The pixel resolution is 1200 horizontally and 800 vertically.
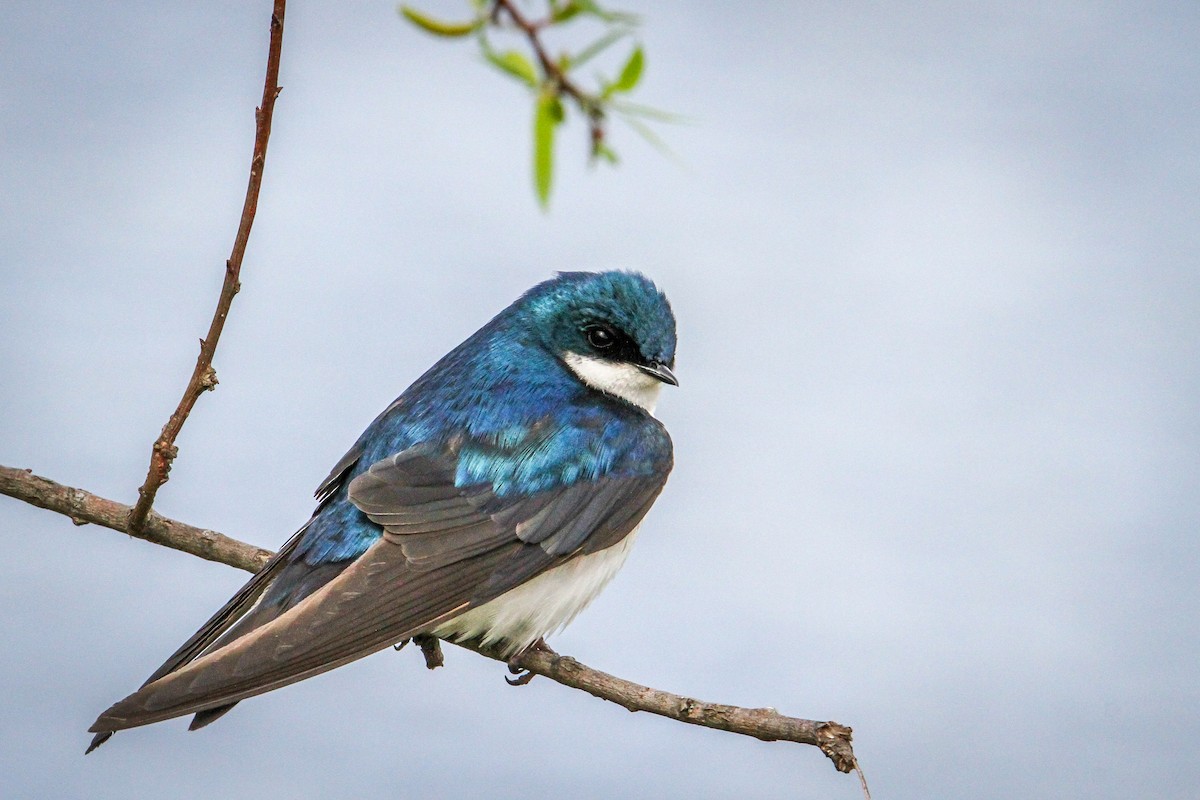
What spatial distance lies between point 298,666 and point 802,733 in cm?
51

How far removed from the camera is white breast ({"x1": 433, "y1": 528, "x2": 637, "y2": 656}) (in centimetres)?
161

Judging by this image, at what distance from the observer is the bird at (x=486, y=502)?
1.40 metres

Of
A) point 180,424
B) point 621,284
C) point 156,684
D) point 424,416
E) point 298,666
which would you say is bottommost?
point 156,684

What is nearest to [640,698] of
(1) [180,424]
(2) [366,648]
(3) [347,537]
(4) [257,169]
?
(2) [366,648]

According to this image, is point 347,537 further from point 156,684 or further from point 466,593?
point 156,684

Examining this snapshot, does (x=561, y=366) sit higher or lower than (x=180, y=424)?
higher

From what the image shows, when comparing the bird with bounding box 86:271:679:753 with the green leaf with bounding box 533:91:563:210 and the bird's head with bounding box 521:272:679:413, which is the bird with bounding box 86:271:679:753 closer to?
the bird's head with bounding box 521:272:679:413

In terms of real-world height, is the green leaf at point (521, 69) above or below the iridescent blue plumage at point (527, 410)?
below

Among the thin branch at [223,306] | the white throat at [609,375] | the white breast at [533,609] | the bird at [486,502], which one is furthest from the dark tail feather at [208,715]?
the white throat at [609,375]

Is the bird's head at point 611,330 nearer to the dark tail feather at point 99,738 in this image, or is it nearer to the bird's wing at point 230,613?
the bird's wing at point 230,613

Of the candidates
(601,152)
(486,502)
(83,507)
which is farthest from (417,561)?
(601,152)

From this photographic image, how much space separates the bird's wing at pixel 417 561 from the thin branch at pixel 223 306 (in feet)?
0.60

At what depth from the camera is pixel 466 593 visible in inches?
59.6

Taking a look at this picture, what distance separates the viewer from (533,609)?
1.63 metres
